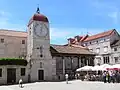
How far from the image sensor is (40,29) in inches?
1783

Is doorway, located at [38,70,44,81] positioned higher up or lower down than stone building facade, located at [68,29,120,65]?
lower down

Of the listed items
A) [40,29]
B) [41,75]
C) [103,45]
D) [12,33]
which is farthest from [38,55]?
[103,45]

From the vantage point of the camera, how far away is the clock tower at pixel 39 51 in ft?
141

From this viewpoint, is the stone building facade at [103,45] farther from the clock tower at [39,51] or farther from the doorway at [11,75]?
the doorway at [11,75]

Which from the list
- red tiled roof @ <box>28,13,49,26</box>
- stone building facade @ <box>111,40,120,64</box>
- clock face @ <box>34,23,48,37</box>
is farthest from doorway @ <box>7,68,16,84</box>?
stone building facade @ <box>111,40,120,64</box>

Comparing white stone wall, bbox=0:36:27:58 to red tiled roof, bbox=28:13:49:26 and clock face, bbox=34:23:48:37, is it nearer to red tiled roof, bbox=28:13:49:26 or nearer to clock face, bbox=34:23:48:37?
red tiled roof, bbox=28:13:49:26

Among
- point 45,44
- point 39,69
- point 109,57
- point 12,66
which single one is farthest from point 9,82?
point 109,57

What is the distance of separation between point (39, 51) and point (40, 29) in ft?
13.8

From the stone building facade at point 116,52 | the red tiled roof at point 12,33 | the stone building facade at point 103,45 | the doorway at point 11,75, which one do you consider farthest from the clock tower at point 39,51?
the stone building facade at point 103,45

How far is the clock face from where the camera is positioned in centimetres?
4491

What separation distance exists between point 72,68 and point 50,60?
6420mm

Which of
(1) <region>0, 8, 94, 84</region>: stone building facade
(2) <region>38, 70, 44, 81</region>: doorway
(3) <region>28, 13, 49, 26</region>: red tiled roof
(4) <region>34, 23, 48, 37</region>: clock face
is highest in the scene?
(3) <region>28, 13, 49, 26</region>: red tiled roof

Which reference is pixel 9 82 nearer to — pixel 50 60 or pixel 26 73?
pixel 26 73

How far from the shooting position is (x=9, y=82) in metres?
40.0
